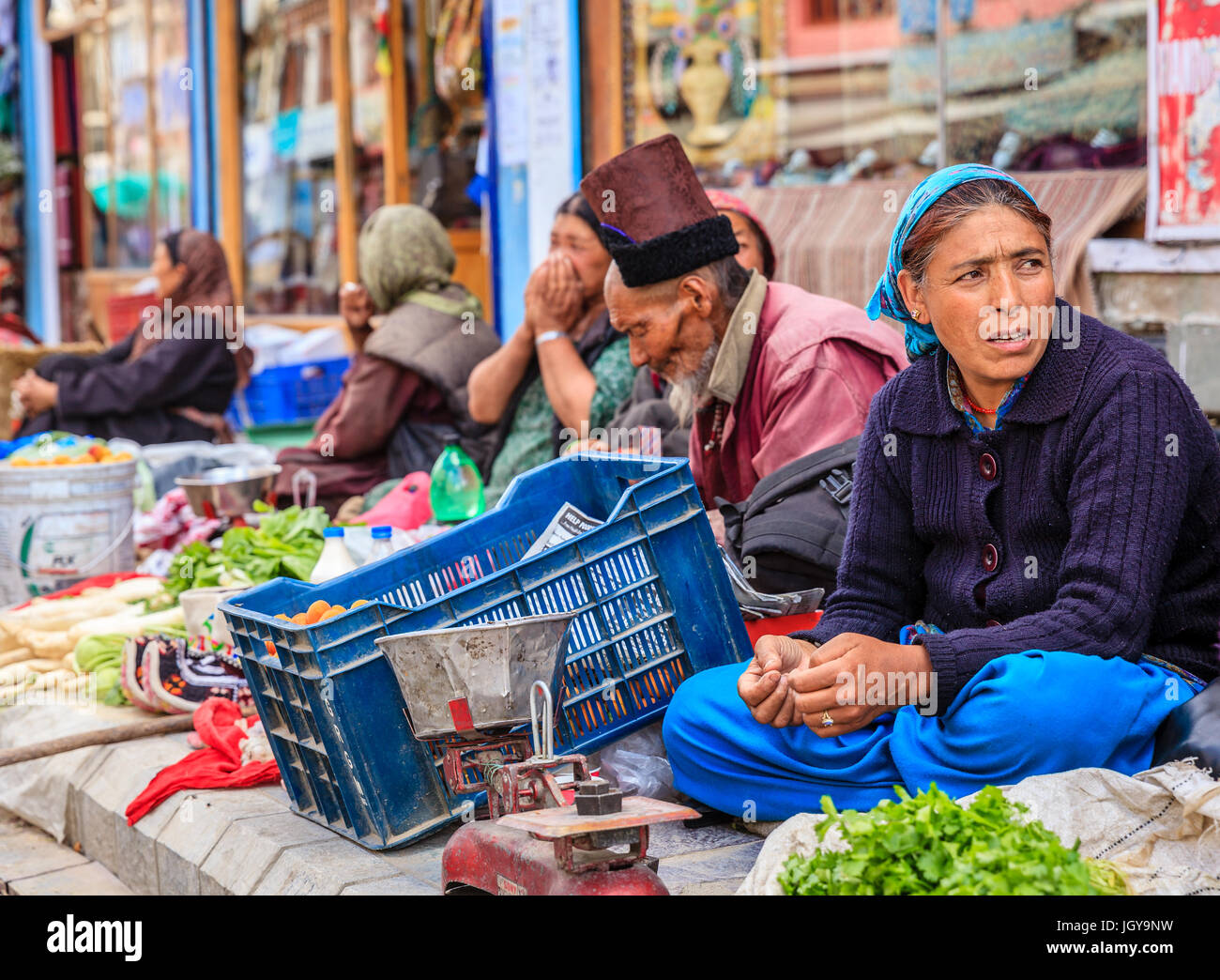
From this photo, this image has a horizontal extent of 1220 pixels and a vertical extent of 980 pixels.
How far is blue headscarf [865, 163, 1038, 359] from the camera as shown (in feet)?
9.42

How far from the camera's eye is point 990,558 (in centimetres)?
297

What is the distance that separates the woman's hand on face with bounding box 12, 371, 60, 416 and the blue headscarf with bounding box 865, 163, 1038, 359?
6.45m

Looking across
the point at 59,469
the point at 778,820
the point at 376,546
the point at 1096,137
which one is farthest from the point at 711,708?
the point at 59,469

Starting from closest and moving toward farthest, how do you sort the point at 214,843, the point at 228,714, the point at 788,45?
the point at 214,843, the point at 228,714, the point at 788,45

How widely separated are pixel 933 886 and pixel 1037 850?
15cm

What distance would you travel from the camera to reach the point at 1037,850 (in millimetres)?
2066

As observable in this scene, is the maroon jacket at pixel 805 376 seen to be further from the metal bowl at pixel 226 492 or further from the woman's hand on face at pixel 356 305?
the woman's hand on face at pixel 356 305

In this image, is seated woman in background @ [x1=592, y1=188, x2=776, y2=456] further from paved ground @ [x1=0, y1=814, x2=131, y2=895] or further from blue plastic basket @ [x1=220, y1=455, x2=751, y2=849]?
paved ground @ [x1=0, y1=814, x2=131, y2=895]

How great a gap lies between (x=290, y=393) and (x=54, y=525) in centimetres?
401

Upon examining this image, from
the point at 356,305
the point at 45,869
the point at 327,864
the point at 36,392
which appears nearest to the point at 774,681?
the point at 327,864

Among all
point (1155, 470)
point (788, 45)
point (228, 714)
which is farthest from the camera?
point (788, 45)

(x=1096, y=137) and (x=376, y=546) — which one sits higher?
(x=1096, y=137)

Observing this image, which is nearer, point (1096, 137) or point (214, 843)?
point (214, 843)

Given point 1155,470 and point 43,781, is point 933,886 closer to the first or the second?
point 1155,470
